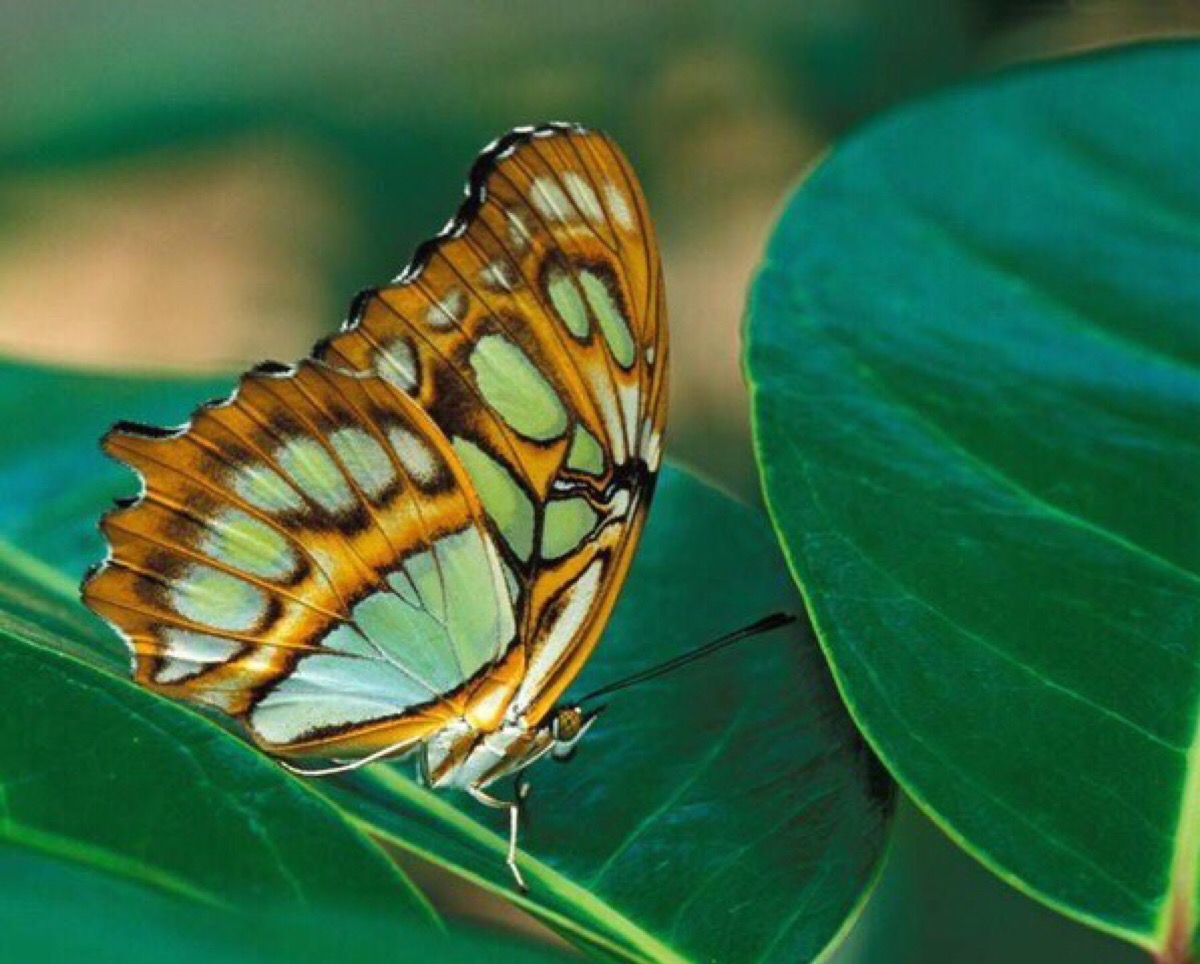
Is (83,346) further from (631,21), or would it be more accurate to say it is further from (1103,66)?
(1103,66)

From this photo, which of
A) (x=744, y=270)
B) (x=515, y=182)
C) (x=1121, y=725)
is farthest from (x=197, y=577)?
(x=744, y=270)

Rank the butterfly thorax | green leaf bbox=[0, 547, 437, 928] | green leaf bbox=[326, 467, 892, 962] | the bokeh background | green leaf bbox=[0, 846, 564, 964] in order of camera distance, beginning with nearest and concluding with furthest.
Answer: green leaf bbox=[0, 846, 564, 964] → green leaf bbox=[0, 547, 437, 928] → green leaf bbox=[326, 467, 892, 962] → the butterfly thorax → the bokeh background

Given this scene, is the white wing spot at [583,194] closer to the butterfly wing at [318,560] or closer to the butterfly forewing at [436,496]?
the butterfly forewing at [436,496]

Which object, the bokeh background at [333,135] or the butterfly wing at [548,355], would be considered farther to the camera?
the bokeh background at [333,135]

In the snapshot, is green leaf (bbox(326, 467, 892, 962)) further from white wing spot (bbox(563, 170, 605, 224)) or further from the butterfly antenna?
white wing spot (bbox(563, 170, 605, 224))

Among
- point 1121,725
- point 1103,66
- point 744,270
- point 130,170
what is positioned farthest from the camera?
point 130,170

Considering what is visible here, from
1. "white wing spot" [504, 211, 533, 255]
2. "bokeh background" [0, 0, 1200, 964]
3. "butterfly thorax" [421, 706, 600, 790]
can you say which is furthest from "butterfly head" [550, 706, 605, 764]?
"bokeh background" [0, 0, 1200, 964]

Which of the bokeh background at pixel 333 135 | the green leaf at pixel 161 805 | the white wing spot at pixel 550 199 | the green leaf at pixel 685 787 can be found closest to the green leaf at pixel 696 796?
the green leaf at pixel 685 787

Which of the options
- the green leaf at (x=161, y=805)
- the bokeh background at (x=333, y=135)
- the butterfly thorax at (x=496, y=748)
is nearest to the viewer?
the green leaf at (x=161, y=805)
